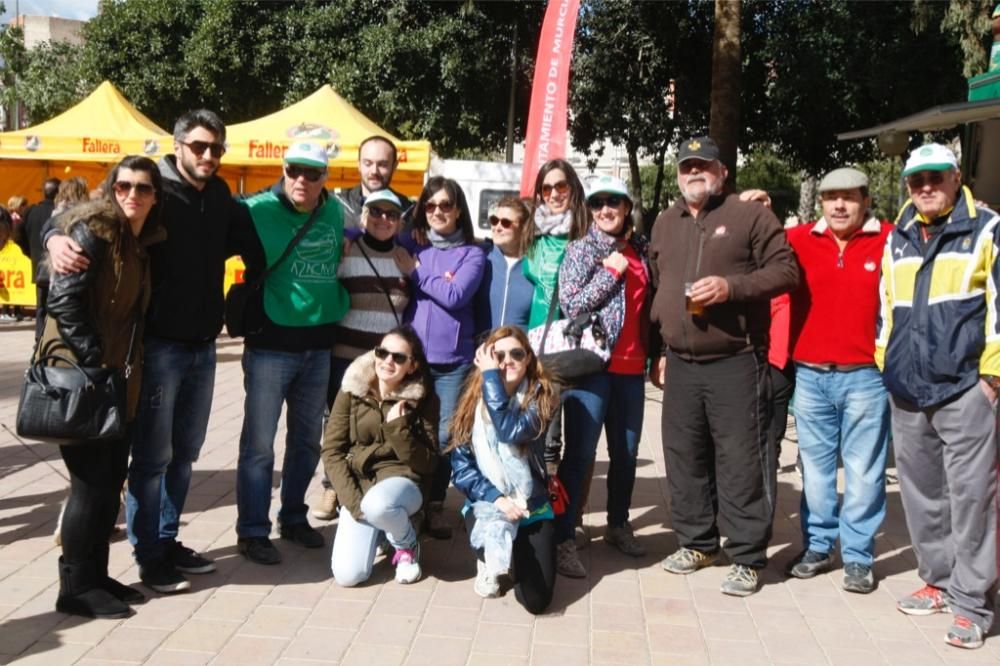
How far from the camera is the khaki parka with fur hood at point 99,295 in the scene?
3479 mm

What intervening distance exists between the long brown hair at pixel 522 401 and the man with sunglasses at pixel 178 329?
1117 mm

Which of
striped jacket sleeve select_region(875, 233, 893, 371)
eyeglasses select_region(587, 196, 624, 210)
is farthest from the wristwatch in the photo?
eyeglasses select_region(587, 196, 624, 210)

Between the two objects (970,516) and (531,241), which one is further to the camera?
(531,241)

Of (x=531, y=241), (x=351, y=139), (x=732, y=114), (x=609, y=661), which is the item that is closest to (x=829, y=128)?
(x=732, y=114)

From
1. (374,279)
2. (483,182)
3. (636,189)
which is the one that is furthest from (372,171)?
(636,189)

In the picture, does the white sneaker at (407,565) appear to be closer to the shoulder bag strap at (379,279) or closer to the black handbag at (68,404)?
the shoulder bag strap at (379,279)

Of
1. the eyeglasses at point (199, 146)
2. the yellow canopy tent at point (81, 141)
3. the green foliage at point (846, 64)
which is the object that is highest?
the green foliage at point (846, 64)

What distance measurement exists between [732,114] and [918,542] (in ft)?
22.8

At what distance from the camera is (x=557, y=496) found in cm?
448

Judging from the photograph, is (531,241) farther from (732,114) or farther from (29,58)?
(29,58)

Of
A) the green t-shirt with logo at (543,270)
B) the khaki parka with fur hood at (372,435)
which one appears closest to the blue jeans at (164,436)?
the khaki parka with fur hood at (372,435)

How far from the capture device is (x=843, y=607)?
168 inches

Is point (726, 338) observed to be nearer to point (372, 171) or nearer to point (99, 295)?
point (372, 171)

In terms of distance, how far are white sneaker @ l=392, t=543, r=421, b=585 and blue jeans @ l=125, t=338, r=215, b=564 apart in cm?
100
